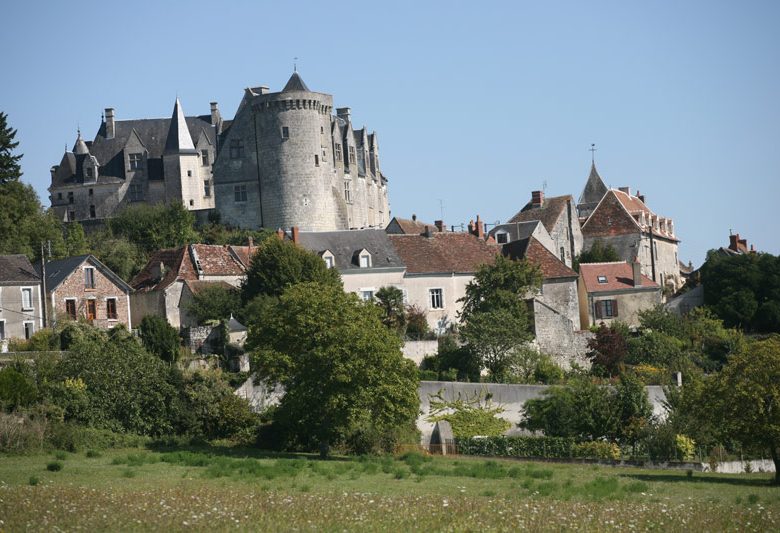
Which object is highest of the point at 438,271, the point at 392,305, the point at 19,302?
the point at 438,271

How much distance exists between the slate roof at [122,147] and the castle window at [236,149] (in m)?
6.83

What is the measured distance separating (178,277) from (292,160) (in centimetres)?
2295

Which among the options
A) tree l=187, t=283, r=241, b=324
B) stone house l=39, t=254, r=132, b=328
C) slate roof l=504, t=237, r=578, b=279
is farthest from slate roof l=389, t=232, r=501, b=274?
stone house l=39, t=254, r=132, b=328

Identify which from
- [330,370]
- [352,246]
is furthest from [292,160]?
[330,370]

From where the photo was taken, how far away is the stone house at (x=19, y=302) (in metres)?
51.1

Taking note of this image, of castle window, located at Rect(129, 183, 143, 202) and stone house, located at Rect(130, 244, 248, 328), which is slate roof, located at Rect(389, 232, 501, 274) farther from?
castle window, located at Rect(129, 183, 143, 202)

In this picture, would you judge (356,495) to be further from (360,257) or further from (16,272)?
(360,257)

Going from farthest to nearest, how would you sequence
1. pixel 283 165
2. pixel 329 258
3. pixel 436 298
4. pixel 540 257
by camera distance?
pixel 283 165
pixel 540 257
pixel 436 298
pixel 329 258

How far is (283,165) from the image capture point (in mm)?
78438

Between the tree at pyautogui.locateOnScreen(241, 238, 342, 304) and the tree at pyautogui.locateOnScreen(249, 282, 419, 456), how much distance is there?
1440 centimetres

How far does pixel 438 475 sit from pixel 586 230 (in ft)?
163

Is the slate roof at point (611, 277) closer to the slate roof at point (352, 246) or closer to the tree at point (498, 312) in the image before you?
the tree at point (498, 312)

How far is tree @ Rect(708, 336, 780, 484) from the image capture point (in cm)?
3130

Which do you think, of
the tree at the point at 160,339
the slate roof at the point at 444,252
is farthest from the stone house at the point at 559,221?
the tree at the point at 160,339
